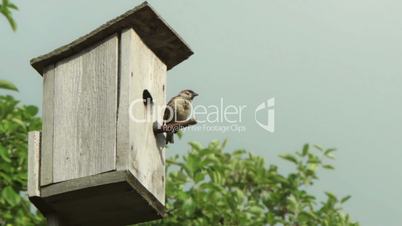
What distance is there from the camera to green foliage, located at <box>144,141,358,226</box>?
1232 cm

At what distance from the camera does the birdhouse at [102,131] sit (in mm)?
7555

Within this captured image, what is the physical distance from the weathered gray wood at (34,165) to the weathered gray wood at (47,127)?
0.10ft

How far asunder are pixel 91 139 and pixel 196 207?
4997 millimetres

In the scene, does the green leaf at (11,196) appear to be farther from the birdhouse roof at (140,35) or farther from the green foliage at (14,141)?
the birdhouse roof at (140,35)

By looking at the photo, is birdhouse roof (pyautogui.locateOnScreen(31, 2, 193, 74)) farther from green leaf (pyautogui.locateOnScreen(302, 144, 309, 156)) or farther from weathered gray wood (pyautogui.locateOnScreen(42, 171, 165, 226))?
green leaf (pyautogui.locateOnScreen(302, 144, 309, 156))

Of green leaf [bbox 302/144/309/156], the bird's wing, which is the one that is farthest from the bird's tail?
green leaf [bbox 302/144/309/156]

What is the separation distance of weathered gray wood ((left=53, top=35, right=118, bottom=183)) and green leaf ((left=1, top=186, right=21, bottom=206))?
2783 mm

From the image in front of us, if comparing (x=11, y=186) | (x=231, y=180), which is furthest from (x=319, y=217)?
(x=11, y=186)

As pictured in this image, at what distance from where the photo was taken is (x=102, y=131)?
767cm

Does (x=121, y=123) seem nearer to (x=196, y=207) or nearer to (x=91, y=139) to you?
(x=91, y=139)

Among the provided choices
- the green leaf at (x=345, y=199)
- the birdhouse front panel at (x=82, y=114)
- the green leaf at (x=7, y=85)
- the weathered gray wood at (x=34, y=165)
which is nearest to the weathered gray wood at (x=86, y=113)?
the birdhouse front panel at (x=82, y=114)

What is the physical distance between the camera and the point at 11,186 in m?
11.2

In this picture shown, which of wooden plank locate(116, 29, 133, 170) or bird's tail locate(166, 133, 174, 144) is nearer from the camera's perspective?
wooden plank locate(116, 29, 133, 170)

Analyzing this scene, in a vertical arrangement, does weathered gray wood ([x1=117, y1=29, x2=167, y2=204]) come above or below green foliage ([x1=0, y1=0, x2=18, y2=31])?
below
